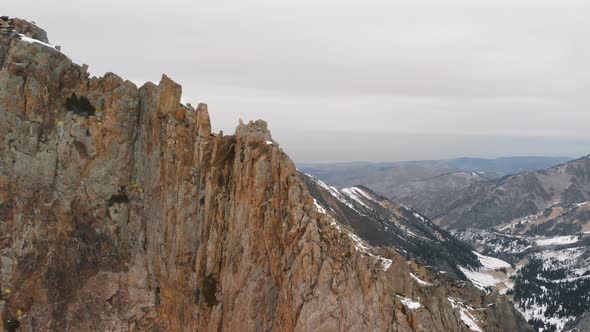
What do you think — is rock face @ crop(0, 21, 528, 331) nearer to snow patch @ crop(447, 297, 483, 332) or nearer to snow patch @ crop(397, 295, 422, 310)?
snow patch @ crop(397, 295, 422, 310)

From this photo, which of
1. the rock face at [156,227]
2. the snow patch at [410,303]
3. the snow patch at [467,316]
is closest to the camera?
the snow patch at [410,303]

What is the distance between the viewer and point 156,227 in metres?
56.3

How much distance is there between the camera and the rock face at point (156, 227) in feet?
157

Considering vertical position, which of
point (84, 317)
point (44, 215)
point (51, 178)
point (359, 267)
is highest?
point (51, 178)

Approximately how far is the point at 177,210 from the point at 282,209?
14.1 meters

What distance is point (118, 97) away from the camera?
57.9m

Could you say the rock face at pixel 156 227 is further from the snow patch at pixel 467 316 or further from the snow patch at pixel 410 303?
the snow patch at pixel 467 316

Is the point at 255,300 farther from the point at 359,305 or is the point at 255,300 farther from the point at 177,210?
the point at 177,210

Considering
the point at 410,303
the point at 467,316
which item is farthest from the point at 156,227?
the point at 467,316

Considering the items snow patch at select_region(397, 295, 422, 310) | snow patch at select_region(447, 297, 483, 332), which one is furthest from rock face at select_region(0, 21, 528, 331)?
snow patch at select_region(447, 297, 483, 332)

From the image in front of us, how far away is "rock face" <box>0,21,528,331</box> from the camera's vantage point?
157 feet

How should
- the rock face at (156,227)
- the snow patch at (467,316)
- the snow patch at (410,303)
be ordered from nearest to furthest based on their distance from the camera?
the snow patch at (410,303) → the rock face at (156,227) → the snow patch at (467,316)

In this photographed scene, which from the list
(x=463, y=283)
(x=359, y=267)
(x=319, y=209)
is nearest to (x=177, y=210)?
(x=319, y=209)

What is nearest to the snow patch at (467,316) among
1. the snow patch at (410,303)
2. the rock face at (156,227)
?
the rock face at (156,227)
